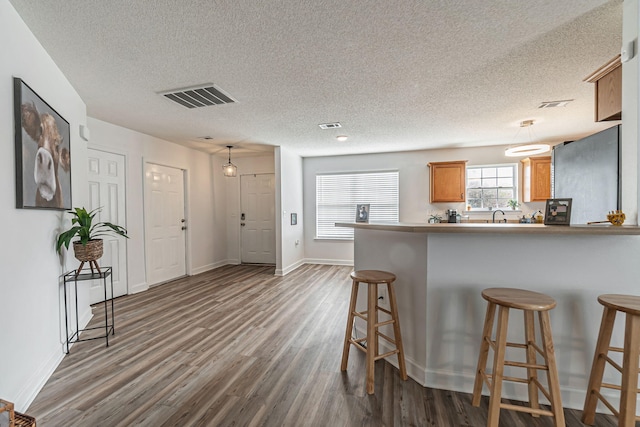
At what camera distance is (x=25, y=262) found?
184 centimetres

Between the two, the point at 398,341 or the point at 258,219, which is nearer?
the point at 398,341

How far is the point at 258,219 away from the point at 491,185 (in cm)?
493

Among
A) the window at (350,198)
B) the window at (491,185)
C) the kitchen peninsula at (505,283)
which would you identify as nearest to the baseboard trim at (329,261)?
the window at (350,198)

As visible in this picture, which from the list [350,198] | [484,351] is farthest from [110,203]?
[484,351]

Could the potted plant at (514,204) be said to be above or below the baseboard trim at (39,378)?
above

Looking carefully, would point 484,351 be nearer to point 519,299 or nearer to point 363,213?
point 519,299

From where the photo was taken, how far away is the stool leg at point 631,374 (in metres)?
1.40

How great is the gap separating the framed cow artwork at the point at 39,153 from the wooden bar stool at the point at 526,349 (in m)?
2.96

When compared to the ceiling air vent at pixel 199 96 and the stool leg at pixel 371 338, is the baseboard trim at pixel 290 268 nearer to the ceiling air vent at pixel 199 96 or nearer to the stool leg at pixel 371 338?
the ceiling air vent at pixel 199 96

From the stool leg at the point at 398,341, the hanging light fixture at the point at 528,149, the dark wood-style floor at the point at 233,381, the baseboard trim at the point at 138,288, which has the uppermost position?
the hanging light fixture at the point at 528,149

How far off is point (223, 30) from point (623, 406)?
3.15 metres

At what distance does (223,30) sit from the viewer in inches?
74.9

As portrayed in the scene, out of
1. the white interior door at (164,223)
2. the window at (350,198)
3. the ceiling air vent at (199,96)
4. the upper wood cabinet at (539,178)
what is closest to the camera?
the ceiling air vent at (199,96)

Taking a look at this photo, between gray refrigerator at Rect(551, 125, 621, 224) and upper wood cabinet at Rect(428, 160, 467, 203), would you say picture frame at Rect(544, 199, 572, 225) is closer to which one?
gray refrigerator at Rect(551, 125, 621, 224)
